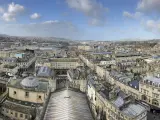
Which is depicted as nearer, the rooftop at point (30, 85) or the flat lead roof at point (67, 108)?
the flat lead roof at point (67, 108)

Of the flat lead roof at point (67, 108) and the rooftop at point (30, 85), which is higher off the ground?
the flat lead roof at point (67, 108)

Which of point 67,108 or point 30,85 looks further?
point 30,85

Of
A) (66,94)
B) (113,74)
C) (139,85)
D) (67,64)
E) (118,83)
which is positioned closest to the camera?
(66,94)

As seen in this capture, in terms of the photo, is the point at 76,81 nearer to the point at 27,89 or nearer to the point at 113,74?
the point at 27,89

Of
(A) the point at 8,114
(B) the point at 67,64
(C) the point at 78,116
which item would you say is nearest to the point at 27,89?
(A) the point at 8,114

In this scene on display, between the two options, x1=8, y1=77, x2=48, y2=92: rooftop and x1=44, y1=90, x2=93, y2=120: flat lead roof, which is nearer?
x1=44, y1=90, x2=93, y2=120: flat lead roof

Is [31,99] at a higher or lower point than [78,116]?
lower

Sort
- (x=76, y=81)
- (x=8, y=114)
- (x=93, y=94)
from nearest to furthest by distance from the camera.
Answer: (x=8, y=114) → (x=93, y=94) → (x=76, y=81)

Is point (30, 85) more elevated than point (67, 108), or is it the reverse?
point (67, 108)

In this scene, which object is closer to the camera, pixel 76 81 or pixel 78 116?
pixel 78 116

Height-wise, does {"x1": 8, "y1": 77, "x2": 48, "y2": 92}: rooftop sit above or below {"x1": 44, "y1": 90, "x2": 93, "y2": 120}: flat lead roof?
below
